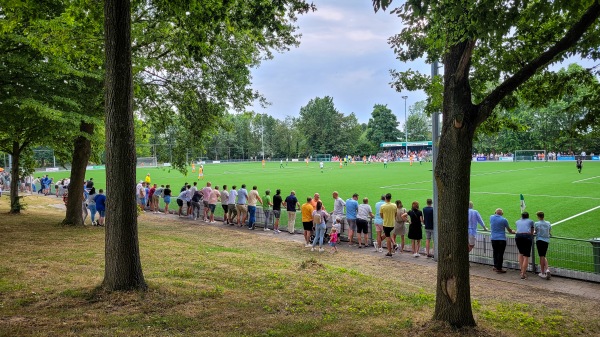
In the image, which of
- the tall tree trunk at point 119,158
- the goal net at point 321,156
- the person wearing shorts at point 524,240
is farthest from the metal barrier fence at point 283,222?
the goal net at point 321,156

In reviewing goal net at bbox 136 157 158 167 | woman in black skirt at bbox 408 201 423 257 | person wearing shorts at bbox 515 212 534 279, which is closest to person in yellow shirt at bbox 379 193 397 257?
woman in black skirt at bbox 408 201 423 257

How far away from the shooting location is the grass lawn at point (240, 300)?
5801mm

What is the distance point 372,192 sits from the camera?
28.6 metres

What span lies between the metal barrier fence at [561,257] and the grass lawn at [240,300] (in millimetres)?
1618

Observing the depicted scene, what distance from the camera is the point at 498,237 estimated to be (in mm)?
11555

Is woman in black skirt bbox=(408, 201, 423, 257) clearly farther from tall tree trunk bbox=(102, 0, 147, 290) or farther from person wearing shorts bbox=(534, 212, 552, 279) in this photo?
tall tree trunk bbox=(102, 0, 147, 290)

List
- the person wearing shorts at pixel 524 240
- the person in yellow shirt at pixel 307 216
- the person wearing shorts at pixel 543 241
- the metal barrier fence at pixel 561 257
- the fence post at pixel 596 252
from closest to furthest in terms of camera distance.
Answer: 1. the fence post at pixel 596 252
2. the metal barrier fence at pixel 561 257
3. the person wearing shorts at pixel 543 241
4. the person wearing shorts at pixel 524 240
5. the person in yellow shirt at pixel 307 216

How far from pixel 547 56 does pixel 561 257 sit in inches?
309

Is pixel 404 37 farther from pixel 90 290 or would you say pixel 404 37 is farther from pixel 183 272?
pixel 90 290

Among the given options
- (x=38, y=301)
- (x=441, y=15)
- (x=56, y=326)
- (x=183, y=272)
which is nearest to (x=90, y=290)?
(x=38, y=301)

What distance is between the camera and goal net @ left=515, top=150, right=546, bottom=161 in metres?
72.5

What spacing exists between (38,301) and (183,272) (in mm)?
2787

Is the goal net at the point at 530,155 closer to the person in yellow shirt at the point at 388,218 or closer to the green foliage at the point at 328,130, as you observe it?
the green foliage at the point at 328,130

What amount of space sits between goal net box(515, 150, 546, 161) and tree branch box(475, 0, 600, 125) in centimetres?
7545
